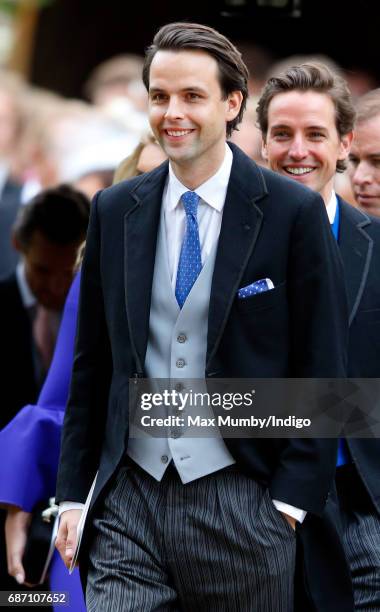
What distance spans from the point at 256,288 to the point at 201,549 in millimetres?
609

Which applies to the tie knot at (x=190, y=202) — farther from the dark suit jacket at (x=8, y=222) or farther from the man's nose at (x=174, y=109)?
the dark suit jacket at (x=8, y=222)

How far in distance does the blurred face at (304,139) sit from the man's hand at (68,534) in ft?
3.92

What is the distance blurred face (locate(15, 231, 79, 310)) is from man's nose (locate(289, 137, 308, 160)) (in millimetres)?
1852

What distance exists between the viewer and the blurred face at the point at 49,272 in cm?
552

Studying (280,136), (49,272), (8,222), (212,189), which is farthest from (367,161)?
(8,222)

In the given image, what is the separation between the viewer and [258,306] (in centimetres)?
300

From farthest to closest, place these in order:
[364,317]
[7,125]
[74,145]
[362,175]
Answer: [7,125], [74,145], [362,175], [364,317]

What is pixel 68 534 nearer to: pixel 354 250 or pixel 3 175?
pixel 354 250

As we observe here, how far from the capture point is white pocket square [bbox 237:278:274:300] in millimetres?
2986

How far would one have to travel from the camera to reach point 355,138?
427 cm

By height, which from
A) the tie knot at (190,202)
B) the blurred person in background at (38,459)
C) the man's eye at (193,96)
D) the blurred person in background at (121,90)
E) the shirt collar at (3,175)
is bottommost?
the blurred person in background at (38,459)

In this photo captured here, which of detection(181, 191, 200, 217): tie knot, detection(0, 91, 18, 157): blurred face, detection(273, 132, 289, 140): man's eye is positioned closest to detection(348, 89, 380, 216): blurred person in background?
detection(273, 132, 289, 140): man's eye

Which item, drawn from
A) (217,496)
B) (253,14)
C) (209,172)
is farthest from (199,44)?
(253,14)

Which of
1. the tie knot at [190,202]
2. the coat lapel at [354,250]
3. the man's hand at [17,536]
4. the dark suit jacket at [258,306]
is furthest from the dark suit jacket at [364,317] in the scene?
the man's hand at [17,536]
